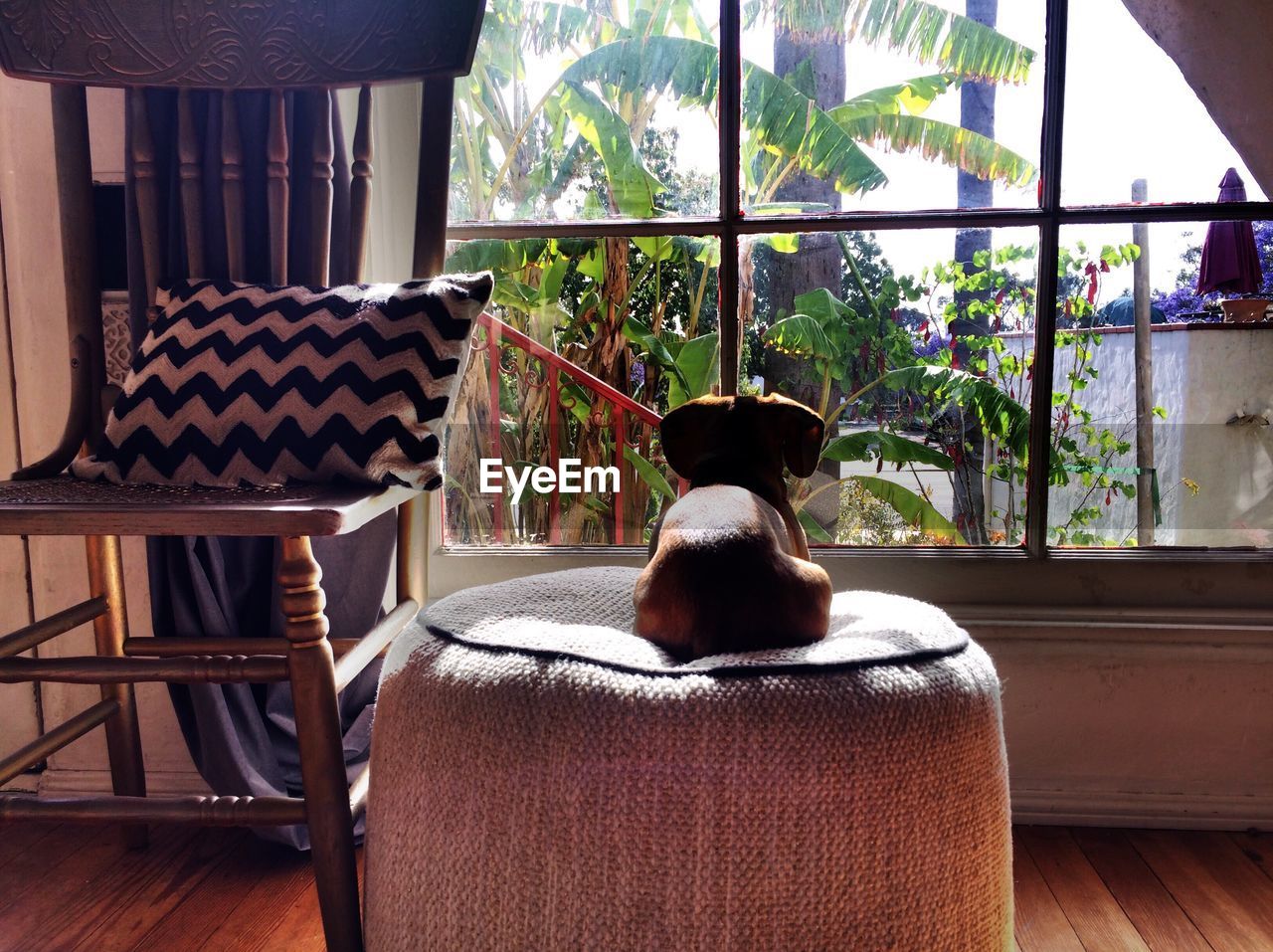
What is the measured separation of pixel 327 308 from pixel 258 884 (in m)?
0.76

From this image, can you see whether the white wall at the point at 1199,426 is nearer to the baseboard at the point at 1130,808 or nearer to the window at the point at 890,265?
the window at the point at 890,265

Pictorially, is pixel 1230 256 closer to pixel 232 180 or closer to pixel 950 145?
pixel 950 145

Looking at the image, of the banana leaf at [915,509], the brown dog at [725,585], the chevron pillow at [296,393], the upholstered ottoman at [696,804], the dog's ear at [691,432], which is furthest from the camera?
the banana leaf at [915,509]

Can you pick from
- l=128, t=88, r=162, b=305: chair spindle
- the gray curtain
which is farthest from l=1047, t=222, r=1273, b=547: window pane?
l=128, t=88, r=162, b=305: chair spindle

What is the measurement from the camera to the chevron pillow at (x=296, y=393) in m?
0.97

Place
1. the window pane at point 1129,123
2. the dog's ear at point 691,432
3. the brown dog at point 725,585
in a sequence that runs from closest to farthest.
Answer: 1. the brown dog at point 725,585
2. the dog's ear at point 691,432
3. the window pane at point 1129,123

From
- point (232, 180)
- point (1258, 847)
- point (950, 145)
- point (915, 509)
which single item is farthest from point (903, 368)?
point (232, 180)

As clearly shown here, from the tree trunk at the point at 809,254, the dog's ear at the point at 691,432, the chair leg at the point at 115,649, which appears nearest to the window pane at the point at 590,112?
the tree trunk at the point at 809,254

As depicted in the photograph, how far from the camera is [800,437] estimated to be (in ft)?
3.51

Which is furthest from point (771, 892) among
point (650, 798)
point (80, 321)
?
point (80, 321)

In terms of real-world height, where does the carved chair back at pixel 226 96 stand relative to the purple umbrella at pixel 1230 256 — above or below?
above

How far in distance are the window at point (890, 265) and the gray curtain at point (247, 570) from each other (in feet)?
0.83

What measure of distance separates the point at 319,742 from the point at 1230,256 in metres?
1.40

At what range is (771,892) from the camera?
667mm
